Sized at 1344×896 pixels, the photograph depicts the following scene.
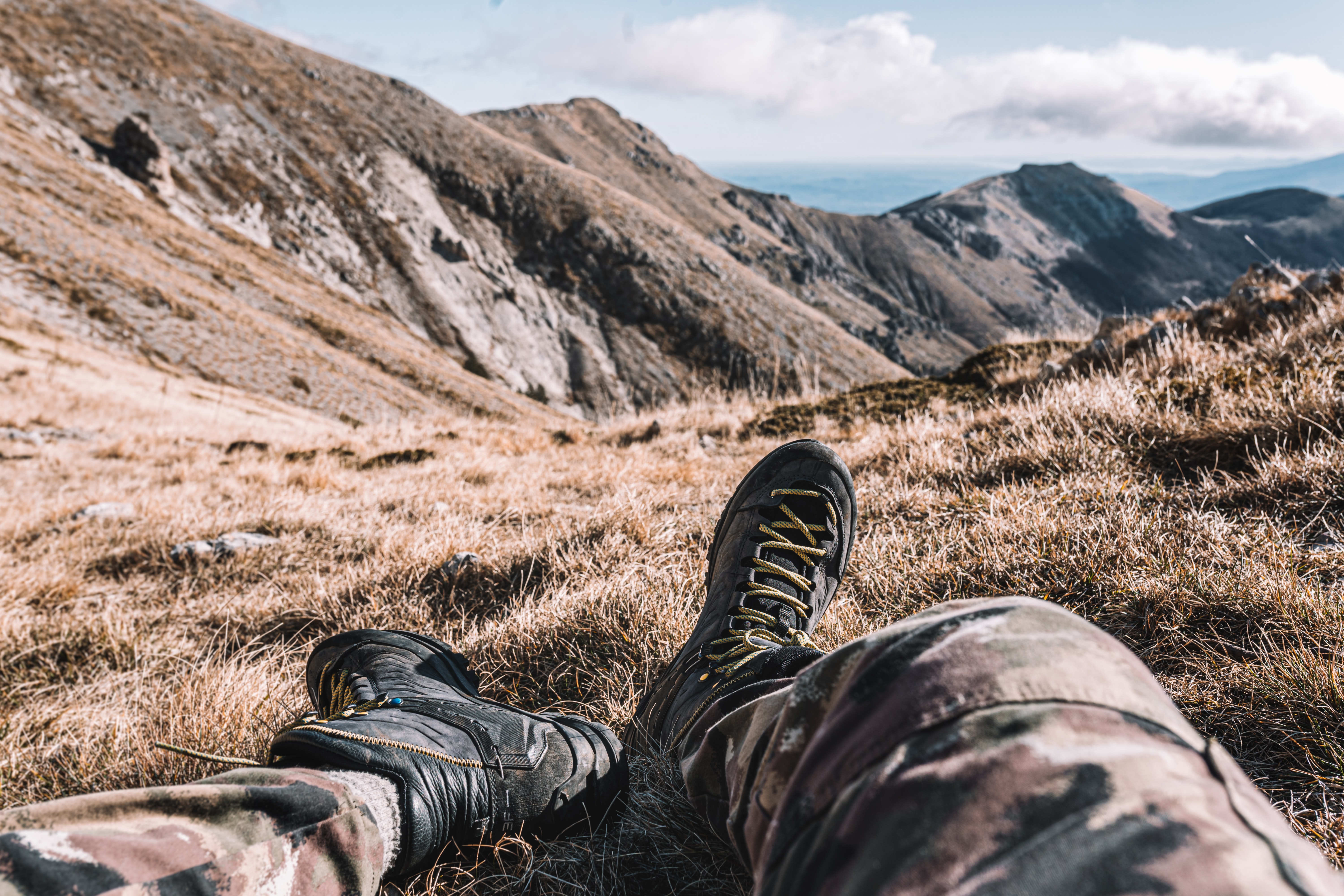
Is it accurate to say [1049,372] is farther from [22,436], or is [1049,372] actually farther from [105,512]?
[22,436]

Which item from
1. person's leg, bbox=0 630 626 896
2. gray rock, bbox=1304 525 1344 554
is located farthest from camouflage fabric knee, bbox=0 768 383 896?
gray rock, bbox=1304 525 1344 554

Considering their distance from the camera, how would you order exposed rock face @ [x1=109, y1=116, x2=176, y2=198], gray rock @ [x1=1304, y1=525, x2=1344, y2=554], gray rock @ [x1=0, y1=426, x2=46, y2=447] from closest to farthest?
gray rock @ [x1=1304, y1=525, x2=1344, y2=554], gray rock @ [x1=0, y1=426, x2=46, y2=447], exposed rock face @ [x1=109, y1=116, x2=176, y2=198]

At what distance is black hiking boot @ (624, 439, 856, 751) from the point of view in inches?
54.6

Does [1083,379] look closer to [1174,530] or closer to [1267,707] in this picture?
[1174,530]

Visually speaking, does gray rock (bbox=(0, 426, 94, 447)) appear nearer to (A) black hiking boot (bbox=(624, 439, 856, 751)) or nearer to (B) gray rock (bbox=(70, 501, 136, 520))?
(B) gray rock (bbox=(70, 501, 136, 520))

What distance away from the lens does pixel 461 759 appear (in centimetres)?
128

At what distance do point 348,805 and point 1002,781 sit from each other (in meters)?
1.08

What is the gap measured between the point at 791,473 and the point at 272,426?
14261 mm

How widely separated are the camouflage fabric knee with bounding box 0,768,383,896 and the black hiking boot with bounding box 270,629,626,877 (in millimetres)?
65

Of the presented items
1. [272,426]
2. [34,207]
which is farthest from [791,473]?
[34,207]

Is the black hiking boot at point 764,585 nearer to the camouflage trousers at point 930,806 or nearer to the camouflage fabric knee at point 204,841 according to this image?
the camouflage trousers at point 930,806

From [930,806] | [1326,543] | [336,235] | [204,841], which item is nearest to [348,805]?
[204,841]

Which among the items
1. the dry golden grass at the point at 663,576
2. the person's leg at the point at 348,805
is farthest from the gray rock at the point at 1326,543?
the person's leg at the point at 348,805

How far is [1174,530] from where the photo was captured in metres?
1.83
